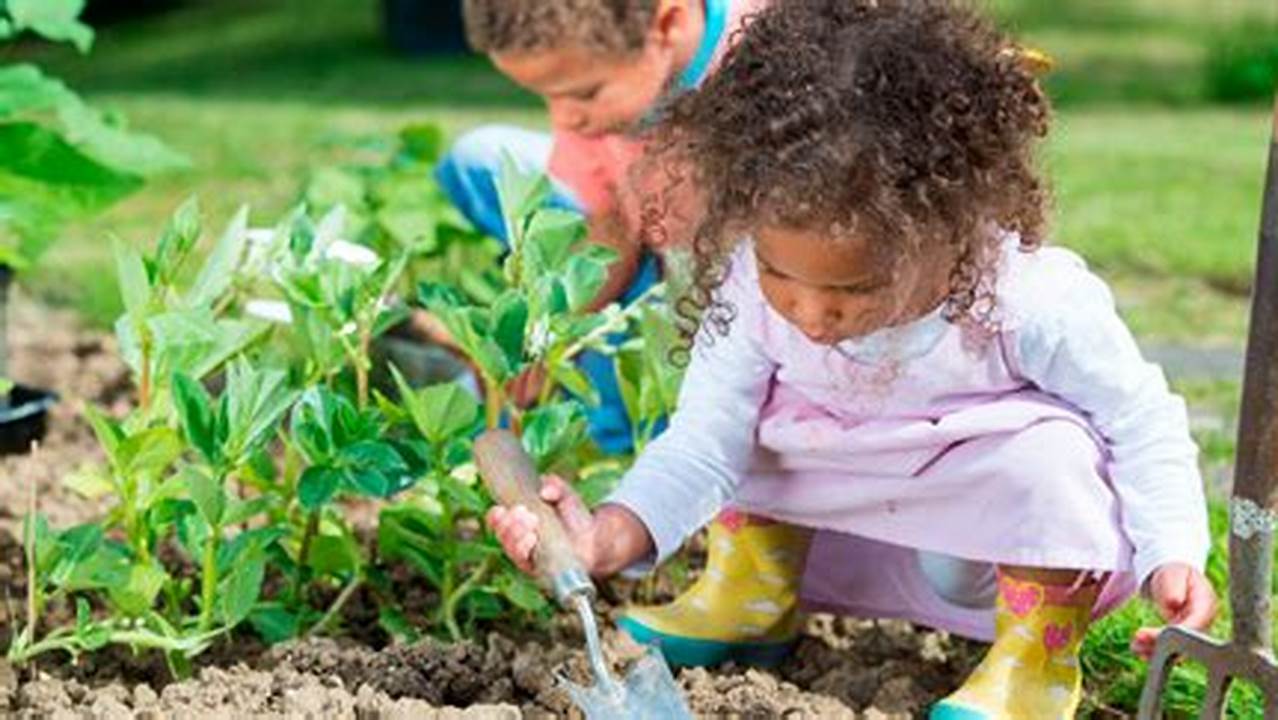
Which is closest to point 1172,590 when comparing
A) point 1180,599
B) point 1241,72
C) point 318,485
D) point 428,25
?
point 1180,599

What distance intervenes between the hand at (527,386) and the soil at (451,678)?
0.87 ft

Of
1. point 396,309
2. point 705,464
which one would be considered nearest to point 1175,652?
point 705,464

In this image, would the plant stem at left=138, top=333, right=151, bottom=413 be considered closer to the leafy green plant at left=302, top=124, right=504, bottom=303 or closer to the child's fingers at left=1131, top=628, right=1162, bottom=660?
the leafy green plant at left=302, top=124, right=504, bottom=303

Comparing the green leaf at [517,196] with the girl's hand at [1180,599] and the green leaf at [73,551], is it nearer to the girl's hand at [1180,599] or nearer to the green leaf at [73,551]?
the green leaf at [73,551]

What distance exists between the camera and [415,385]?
392 cm

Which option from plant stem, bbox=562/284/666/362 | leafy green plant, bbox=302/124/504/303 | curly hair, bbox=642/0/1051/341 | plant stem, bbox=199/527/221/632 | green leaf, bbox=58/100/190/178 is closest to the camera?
curly hair, bbox=642/0/1051/341

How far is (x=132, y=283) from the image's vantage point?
2.81 m

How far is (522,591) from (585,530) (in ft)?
0.44

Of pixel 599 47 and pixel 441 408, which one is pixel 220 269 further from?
pixel 599 47

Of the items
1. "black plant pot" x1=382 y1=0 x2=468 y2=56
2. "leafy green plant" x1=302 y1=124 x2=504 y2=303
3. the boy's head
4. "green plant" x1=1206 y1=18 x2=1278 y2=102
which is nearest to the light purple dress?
the boy's head

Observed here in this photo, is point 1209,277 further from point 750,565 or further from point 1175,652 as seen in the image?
point 1175,652

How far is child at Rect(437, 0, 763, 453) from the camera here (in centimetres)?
342

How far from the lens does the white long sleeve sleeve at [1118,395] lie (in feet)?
8.55

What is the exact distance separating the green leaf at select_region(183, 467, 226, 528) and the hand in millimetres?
494
